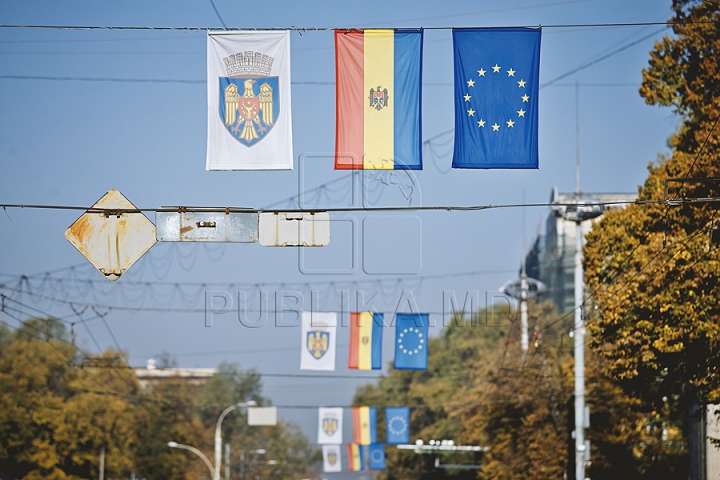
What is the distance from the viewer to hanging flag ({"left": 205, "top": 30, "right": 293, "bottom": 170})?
58.0 feet

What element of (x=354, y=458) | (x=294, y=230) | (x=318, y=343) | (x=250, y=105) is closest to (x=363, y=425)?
(x=354, y=458)

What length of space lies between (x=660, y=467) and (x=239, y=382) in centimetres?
10433

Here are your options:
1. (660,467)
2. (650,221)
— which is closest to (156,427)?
(660,467)

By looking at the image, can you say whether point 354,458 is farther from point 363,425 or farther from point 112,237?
point 112,237

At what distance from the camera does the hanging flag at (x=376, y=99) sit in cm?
1781

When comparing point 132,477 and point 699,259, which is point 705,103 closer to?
point 699,259

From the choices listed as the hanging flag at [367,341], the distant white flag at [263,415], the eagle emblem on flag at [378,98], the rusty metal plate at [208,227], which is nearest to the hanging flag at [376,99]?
the eagle emblem on flag at [378,98]

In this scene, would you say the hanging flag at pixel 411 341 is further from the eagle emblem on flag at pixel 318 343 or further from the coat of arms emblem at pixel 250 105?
the coat of arms emblem at pixel 250 105

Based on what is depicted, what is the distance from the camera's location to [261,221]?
17.8 metres

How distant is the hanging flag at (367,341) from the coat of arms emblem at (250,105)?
21.7m

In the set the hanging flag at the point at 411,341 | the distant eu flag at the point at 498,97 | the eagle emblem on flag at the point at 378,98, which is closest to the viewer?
the distant eu flag at the point at 498,97

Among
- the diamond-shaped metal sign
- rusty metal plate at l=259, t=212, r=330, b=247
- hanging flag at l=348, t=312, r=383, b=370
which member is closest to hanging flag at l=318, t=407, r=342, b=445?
hanging flag at l=348, t=312, r=383, b=370

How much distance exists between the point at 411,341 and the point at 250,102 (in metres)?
21.8

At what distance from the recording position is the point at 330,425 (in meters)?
56.6
